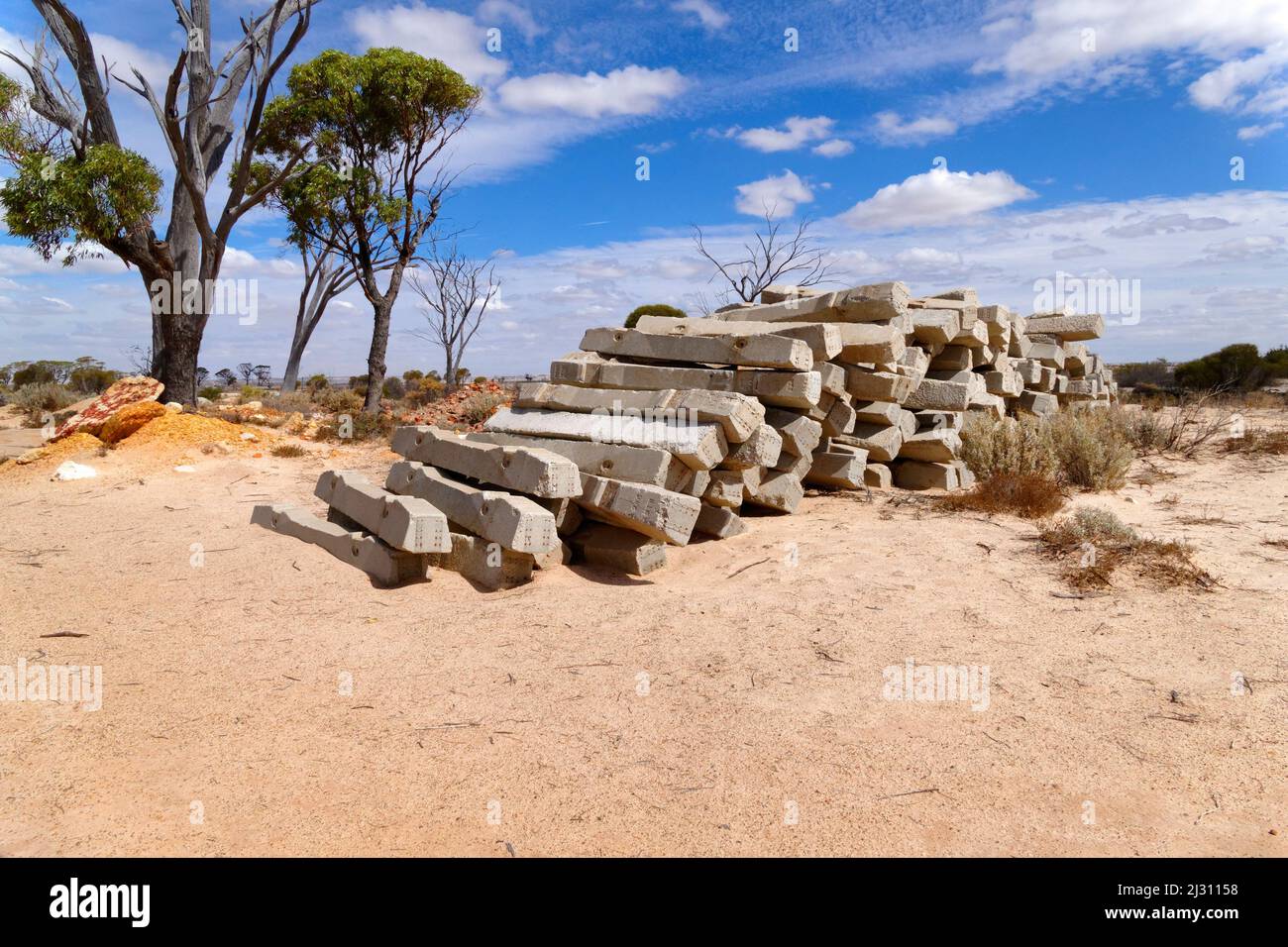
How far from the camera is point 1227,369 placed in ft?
82.5

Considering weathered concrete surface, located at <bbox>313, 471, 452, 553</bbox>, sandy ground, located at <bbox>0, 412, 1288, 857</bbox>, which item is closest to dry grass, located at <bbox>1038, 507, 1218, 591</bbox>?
sandy ground, located at <bbox>0, 412, 1288, 857</bbox>

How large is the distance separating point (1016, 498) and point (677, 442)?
330 centimetres

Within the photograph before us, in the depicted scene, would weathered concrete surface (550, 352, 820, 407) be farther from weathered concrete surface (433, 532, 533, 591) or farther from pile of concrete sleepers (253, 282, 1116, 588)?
weathered concrete surface (433, 532, 533, 591)

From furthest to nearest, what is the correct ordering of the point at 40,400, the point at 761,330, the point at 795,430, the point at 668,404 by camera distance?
the point at 40,400, the point at 761,330, the point at 795,430, the point at 668,404

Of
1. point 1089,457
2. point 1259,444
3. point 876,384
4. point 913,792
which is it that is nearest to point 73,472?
point 876,384

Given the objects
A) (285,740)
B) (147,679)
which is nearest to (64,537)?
(147,679)

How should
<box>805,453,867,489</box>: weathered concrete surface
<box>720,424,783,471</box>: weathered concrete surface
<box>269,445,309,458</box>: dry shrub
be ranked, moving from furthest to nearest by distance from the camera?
<box>269,445,309,458</box>: dry shrub → <box>805,453,867,489</box>: weathered concrete surface → <box>720,424,783,471</box>: weathered concrete surface

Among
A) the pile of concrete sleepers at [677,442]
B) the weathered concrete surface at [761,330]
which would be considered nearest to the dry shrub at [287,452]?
the pile of concrete sleepers at [677,442]

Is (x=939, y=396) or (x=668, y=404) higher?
(x=939, y=396)

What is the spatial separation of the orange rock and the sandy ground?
6049 mm

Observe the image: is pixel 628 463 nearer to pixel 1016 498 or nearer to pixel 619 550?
pixel 619 550

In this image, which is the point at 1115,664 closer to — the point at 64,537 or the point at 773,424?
the point at 773,424

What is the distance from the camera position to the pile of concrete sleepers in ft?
19.2

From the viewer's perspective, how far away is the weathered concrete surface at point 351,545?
19.0 ft
